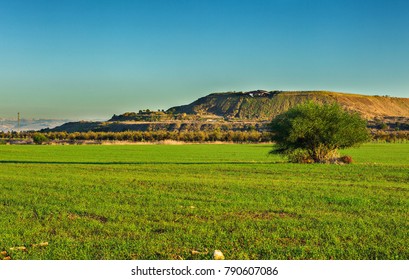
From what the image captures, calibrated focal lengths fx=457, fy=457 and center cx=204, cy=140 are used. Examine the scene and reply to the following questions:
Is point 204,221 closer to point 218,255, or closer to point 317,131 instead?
point 218,255

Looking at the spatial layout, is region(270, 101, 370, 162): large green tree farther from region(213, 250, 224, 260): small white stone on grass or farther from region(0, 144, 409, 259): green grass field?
region(213, 250, 224, 260): small white stone on grass

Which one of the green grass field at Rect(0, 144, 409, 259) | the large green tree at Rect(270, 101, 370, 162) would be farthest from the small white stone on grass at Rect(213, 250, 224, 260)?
the large green tree at Rect(270, 101, 370, 162)

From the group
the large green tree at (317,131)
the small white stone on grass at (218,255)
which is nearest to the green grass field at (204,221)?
the small white stone on grass at (218,255)

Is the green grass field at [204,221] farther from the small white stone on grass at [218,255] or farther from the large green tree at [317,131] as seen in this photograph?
the large green tree at [317,131]

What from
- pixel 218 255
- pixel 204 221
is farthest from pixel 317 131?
pixel 218 255

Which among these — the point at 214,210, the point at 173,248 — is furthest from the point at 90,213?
the point at 173,248

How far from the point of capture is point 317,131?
45.5m

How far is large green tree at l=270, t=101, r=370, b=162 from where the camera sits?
4484cm

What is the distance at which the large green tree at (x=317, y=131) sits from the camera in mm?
44844

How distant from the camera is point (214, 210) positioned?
54.5ft

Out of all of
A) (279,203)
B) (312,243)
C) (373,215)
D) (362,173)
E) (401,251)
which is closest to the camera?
(401,251)

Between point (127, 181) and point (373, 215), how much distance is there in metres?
15.7

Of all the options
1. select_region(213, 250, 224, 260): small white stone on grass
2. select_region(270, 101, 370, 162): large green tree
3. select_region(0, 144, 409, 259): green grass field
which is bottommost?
select_region(0, 144, 409, 259): green grass field
